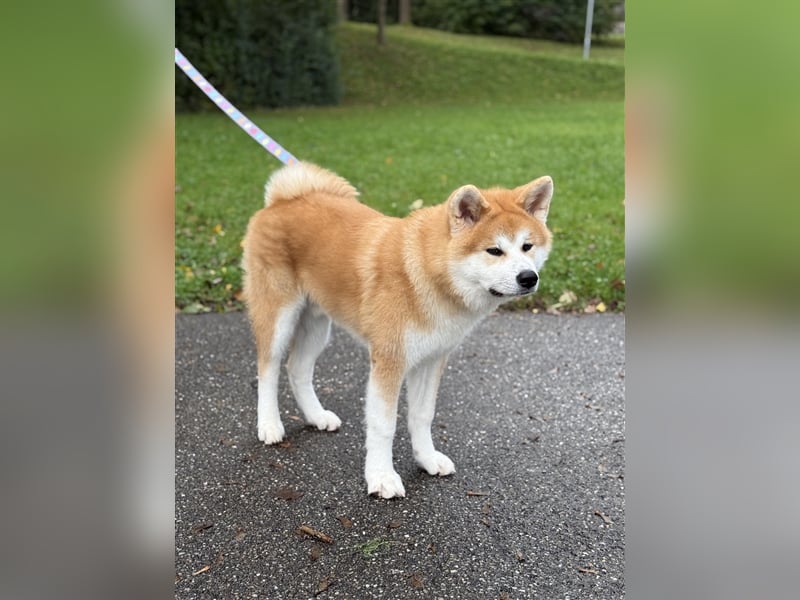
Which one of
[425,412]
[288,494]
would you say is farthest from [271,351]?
[425,412]

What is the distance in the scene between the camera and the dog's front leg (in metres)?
Answer: 3.46

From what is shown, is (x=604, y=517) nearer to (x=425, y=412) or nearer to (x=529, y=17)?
(x=425, y=412)

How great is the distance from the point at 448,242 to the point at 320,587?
1.69m

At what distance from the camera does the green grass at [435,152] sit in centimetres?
714

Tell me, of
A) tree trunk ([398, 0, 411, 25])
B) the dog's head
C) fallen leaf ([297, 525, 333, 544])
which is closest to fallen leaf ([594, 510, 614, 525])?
the dog's head

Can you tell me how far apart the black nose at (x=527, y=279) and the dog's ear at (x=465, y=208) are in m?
0.39

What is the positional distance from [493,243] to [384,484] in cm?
141

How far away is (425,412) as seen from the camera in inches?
147

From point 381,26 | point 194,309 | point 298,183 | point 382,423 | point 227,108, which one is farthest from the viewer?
point 381,26

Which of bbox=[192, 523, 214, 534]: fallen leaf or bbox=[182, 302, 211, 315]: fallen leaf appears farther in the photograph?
bbox=[182, 302, 211, 315]: fallen leaf

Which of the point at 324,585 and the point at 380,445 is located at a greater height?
the point at 380,445

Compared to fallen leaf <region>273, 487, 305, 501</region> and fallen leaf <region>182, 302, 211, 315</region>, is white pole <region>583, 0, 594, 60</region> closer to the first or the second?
fallen leaf <region>182, 302, 211, 315</region>

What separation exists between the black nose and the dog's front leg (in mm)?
807
